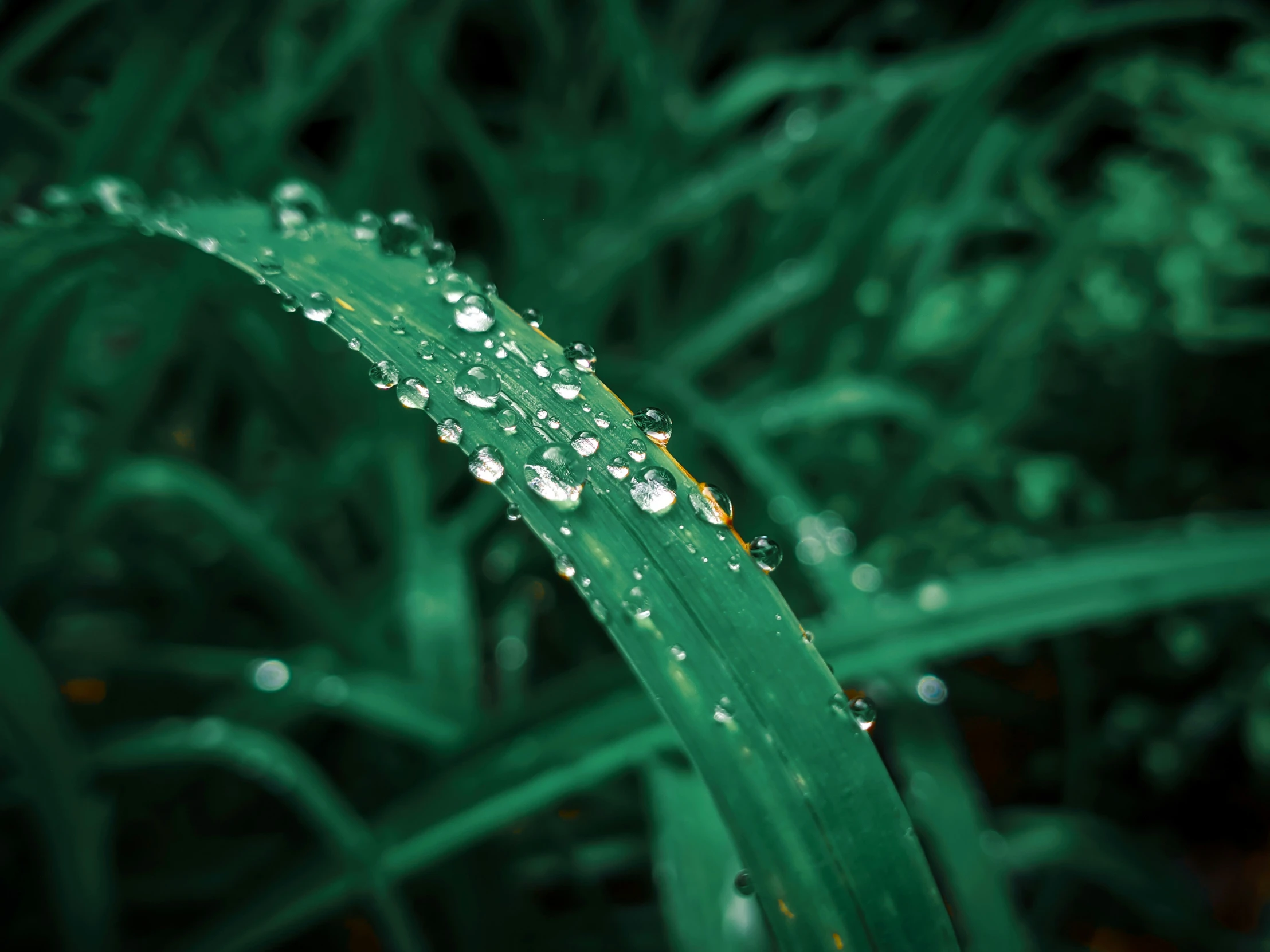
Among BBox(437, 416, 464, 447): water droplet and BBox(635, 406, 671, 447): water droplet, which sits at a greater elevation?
BBox(635, 406, 671, 447): water droplet

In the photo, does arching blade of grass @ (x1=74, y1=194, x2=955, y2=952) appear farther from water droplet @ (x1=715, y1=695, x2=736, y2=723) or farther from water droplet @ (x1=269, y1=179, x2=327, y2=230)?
water droplet @ (x1=269, y1=179, x2=327, y2=230)

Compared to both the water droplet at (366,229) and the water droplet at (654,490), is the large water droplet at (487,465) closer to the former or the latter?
the water droplet at (654,490)

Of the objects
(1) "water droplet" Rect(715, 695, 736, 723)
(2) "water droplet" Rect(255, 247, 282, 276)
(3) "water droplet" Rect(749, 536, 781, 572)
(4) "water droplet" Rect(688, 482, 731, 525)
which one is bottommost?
(1) "water droplet" Rect(715, 695, 736, 723)

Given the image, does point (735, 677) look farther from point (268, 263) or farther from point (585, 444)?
point (268, 263)

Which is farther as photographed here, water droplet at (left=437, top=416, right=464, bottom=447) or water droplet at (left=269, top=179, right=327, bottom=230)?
water droplet at (left=269, top=179, right=327, bottom=230)

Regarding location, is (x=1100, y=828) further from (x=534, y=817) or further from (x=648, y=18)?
(x=648, y=18)

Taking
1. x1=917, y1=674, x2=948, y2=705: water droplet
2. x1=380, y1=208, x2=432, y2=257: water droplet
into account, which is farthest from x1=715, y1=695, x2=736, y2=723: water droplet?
x1=380, y1=208, x2=432, y2=257: water droplet

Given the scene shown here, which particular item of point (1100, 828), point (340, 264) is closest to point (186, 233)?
point (340, 264)

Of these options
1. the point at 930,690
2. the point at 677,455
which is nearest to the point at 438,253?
the point at 677,455
